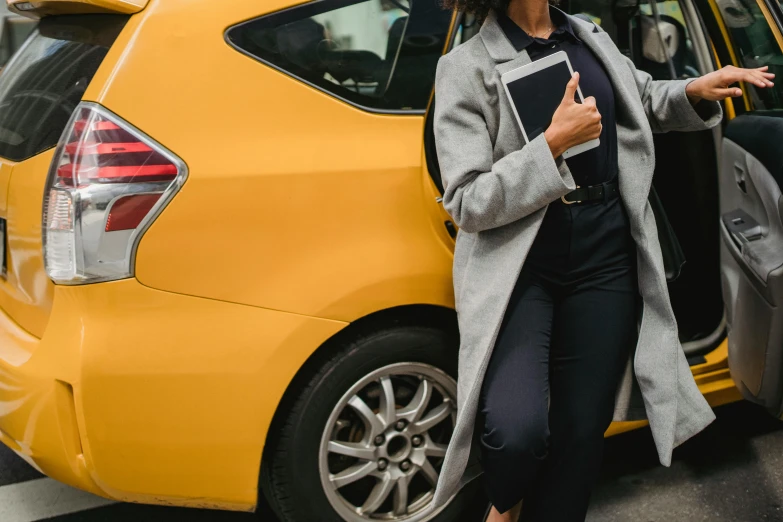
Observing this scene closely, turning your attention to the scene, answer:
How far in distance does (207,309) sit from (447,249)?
59cm

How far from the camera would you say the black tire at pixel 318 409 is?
194 centimetres

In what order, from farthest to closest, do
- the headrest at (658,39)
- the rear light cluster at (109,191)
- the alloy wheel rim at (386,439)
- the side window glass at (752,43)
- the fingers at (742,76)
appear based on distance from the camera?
the headrest at (658,39), the side window glass at (752,43), the alloy wheel rim at (386,439), the fingers at (742,76), the rear light cluster at (109,191)

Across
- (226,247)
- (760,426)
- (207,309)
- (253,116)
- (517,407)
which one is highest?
(253,116)

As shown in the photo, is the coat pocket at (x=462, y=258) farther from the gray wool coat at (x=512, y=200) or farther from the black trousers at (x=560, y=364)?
the black trousers at (x=560, y=364)

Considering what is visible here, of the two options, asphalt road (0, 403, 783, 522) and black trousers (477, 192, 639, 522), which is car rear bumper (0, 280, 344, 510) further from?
asphalt road (0, 403, 783, 522)

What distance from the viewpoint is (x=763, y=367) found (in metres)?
2.06

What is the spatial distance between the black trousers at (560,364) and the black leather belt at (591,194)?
0.02 metres

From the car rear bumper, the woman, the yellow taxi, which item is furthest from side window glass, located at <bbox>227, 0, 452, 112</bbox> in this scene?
the car rear bumper

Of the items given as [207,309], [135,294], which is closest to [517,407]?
[207,309]

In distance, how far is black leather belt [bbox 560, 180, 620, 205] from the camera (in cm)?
176

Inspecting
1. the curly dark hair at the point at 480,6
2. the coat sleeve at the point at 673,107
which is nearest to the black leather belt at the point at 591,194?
the coat sleeve at the point at 673,107

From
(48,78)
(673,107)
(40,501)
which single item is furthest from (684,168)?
(40,501)

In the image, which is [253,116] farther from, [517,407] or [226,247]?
[517,407]

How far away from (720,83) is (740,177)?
478mm
